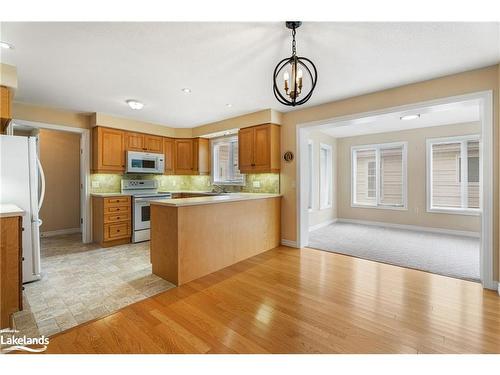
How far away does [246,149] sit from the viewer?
467 cm

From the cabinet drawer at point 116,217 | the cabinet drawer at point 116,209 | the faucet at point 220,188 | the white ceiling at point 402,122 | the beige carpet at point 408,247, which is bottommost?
the beige carpet at point 408,247

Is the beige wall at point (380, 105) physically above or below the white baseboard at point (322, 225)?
above

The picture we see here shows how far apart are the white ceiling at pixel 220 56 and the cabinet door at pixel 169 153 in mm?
1929

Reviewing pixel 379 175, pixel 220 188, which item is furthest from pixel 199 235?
pixel 379 175

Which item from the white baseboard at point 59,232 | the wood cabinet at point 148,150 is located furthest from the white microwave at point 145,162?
the white baseboard at point 59,232

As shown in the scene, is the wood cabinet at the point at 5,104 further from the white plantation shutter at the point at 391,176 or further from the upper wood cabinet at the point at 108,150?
the white plantation shutter at the point at 391,176

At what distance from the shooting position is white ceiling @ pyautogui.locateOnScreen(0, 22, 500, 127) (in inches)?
77.3

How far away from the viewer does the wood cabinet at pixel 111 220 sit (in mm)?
4230

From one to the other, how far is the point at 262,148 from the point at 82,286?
3357mm

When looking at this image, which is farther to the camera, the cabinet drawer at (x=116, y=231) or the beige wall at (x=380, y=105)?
the cabinet drawer at (x=116, y=231)

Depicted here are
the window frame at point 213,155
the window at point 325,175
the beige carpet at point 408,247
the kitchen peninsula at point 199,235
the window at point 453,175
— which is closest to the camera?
the kitchen peninsula at point 199,235
